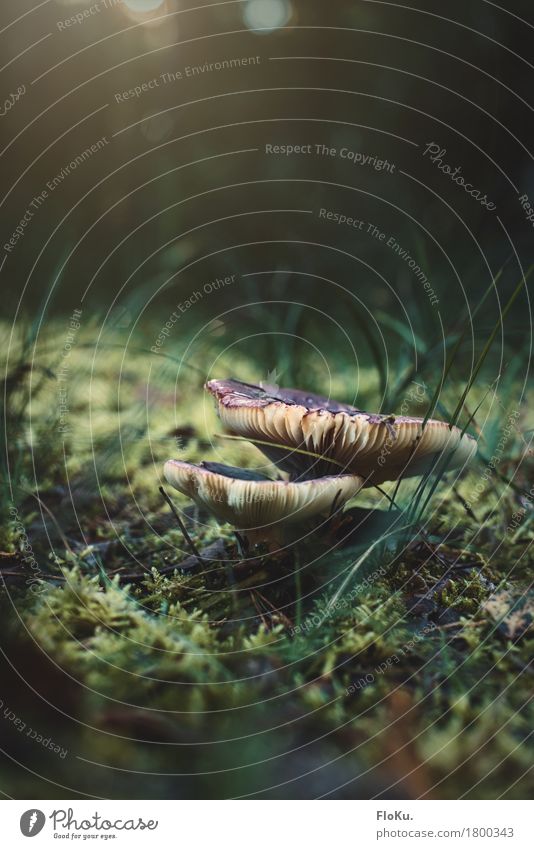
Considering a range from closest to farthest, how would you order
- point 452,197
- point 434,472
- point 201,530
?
point 434,472 < point 201,530 < point 452,197

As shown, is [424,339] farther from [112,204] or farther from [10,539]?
[10,539]

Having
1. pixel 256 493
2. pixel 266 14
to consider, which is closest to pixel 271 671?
pixel 256 493

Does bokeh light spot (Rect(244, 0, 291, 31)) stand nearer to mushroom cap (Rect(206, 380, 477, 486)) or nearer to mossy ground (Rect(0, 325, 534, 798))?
mushroom cap (Rect(206, 380, 477, 486))

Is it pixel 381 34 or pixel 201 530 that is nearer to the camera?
pixel 201 530

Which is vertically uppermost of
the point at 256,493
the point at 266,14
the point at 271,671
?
the point at 266,14

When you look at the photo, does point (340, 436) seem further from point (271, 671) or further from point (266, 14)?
point (266, 14)

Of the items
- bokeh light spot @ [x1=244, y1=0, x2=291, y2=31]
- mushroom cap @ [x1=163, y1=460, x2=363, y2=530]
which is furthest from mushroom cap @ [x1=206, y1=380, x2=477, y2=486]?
bokeh light spot @ [x1=244, y1=0, x2=291, y2=31]
